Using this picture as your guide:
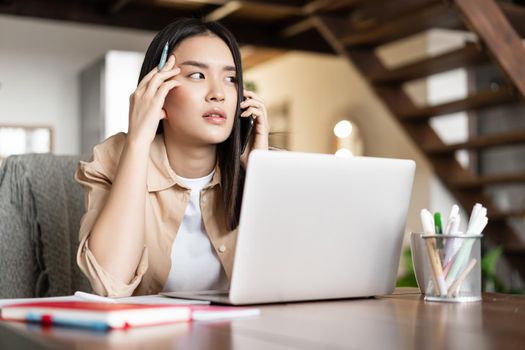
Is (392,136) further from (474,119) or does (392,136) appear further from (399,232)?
(399,232)

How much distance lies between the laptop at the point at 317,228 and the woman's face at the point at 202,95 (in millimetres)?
400

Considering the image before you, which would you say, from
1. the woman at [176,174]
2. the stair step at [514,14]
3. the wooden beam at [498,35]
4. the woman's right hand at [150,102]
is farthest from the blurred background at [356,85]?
the woman's right hand at [150,102]

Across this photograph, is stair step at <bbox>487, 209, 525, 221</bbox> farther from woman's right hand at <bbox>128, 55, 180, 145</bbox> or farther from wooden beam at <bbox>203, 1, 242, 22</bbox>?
woman's right hand at <bbox>128, 55, 180, 145</bbox>

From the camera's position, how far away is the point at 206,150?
1745mm

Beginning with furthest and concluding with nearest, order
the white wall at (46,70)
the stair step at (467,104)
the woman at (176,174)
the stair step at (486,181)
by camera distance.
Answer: the white wall at (46,70) → the stair step at (486,181) → the stair step at (467,104) → the woman at (176,174)

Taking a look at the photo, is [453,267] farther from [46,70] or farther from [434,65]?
[46,70]

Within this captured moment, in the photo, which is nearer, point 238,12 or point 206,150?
point 206,150

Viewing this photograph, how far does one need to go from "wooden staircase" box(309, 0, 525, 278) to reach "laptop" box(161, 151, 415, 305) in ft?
7.71

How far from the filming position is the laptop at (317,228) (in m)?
1.22

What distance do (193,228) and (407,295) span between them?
0.49 metres

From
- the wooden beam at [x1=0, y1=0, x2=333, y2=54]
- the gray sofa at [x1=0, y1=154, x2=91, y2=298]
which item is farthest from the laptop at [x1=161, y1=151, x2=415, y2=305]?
the wooden beam at [x1=0, y1=0, x2=333, y2=54]

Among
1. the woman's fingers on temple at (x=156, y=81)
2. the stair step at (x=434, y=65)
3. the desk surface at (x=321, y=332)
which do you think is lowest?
the desk surface at (x=321, y=332)

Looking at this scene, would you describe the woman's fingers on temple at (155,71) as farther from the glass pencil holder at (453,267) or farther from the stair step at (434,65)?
the stair step at (434,65)

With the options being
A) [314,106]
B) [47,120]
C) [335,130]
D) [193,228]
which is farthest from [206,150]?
[314,106]
